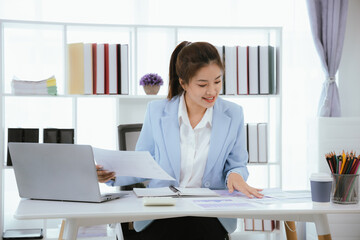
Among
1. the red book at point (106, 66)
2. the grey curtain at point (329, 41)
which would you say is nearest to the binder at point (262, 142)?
the grey curtain at point (329, 41)

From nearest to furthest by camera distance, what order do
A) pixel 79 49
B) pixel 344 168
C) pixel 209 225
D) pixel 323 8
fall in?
pixel 344 168 < pixel 209 225 < pixel 79 49 < pixel 323 8

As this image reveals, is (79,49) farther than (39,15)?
No

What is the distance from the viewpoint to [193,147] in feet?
6.10

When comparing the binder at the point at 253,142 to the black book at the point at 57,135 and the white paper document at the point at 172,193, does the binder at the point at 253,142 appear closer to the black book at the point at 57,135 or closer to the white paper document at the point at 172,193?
the black book at the point at 57,135

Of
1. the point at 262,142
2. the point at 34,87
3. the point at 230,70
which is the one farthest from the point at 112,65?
the point at 262,142

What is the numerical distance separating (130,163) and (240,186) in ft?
1.27

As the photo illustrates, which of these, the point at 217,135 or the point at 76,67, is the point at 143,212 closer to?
the point at 217,135

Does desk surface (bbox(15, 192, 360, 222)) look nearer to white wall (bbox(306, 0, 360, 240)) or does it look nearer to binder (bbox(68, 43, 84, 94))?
binder (bbox(68, 43, 84, 94))

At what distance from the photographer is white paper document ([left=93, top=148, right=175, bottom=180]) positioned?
4.65 feet

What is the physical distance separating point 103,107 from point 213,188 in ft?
6.39

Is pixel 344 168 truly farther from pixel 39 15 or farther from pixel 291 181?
pixel 39 15

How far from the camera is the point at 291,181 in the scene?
383 centimetres

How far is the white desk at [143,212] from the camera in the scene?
126 centimetres

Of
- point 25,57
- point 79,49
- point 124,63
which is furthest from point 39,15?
point 124,63
